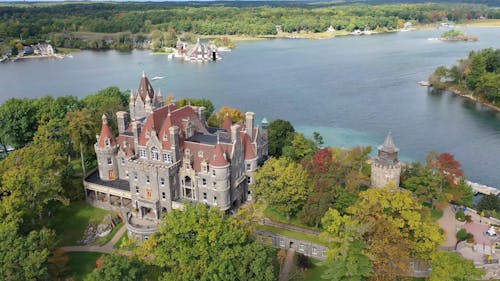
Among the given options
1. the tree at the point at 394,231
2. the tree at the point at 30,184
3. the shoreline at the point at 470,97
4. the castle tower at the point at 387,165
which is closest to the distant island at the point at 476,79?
the shoreline at the point at 470,97

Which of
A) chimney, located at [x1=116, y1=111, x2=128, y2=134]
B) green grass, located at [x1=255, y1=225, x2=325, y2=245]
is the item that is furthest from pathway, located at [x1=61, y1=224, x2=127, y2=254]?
green grass, located at [x1=255, y1=225, x2=325, y2=245]

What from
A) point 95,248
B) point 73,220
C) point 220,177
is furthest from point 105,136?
point 220,177

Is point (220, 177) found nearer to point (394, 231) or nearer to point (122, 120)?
point (122, 120)

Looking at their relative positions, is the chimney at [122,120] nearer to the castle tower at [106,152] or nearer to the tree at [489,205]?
the castle tower at [106,152]

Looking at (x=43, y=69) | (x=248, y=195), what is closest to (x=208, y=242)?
(x=248, y=195)

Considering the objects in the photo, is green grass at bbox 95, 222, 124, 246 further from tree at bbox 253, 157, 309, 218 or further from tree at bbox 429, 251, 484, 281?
tree at bbox 429, 251, 484, 281

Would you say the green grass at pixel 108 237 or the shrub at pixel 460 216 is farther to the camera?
the shrub at pixel 460 216
